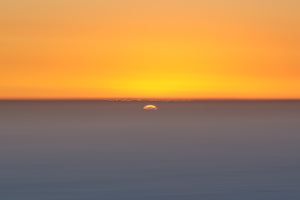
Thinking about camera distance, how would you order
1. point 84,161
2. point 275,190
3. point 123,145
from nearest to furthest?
point 275,190 → point 84,161 → point 123,145

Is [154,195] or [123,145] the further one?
[123,145]

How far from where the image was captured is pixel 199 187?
45.0 ft

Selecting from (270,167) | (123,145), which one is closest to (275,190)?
(270,167)

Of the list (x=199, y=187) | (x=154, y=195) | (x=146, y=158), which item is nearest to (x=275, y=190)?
(x=199, y=187)

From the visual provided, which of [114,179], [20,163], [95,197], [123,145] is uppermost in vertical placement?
[123,145]

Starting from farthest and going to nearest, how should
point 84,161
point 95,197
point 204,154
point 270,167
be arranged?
1. point 204,154
2. point 84,161
3. point 270,167
4. point 95,197

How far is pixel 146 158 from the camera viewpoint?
19.8 meters

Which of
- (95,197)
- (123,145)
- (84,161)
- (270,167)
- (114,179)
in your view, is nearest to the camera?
(95,197)

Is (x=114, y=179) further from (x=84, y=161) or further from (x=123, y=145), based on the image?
(x=123, y=145)

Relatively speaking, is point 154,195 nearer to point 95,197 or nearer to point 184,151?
point 95,197

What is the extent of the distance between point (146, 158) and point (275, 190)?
23.9 ft

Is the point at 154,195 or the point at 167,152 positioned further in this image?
the point at 167,152

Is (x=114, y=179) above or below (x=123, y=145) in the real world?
below

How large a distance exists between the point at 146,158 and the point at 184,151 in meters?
3.12
